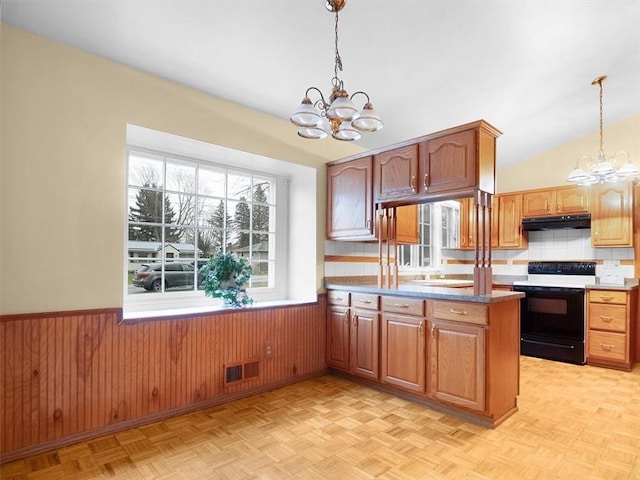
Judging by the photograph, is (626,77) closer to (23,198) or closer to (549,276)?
(549,276)

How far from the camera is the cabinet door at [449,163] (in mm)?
2658

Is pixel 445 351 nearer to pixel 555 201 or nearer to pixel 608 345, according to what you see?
pixel 608 345

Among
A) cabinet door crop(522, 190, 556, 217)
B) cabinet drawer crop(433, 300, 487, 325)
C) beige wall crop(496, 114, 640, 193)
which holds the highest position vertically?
beige wall crop(496, 114, 640, 193)

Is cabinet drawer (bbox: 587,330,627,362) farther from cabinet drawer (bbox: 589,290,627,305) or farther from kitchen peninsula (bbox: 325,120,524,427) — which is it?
kitchen peninsula (bbox: 325,120,524,427)

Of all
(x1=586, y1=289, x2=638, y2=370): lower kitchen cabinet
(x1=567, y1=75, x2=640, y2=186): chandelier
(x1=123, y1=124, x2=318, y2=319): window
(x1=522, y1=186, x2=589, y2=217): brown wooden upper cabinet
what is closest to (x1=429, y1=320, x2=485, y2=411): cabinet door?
(x1=123, y1=124, x2=318, y2=319): window

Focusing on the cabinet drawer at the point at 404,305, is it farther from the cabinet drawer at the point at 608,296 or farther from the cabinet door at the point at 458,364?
the cabinet drawer at the point at 608,296

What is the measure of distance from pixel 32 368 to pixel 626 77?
5.54m

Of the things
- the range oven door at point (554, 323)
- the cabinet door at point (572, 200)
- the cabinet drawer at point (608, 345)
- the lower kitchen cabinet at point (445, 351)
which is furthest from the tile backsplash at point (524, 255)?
the cabinet drawer at point (608, 345)

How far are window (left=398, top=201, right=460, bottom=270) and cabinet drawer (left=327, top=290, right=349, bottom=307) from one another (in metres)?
1.47

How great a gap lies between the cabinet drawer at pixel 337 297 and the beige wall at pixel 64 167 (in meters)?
1.89

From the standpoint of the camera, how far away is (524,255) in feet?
17.4

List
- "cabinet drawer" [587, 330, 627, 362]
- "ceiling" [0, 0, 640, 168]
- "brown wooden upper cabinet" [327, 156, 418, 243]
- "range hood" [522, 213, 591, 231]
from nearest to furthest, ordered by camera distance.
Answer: "ceiling" [0, 0, 640, 168], "brown wooden upper cabinet" [327, 156, 418, 243], "cabinet drawer" [587, 330, 627, 362], "range hood" [522, 213, 591, 231]

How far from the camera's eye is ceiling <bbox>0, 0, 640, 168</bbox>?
7.16ft

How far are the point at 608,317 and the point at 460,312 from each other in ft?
8.46
